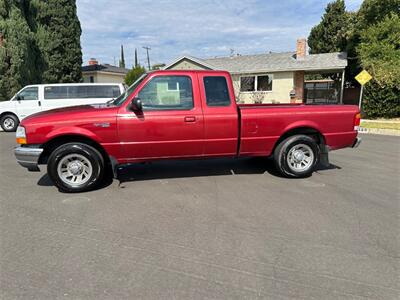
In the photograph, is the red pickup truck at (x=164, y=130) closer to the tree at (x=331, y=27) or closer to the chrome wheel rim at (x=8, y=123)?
the chrome wheel rim at (x=8, y=123)

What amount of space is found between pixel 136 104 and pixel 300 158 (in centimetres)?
319

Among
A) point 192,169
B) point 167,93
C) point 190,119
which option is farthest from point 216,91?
point 192,169

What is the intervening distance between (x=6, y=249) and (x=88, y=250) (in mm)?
882

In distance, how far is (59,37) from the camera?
2341 centimetres

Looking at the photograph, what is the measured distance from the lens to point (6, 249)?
3.13 meters

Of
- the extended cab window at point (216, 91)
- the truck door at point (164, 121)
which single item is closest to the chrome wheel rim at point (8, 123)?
the truck door at point (164, 121)

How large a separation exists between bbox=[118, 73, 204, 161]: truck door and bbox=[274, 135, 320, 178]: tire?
5.10 feet

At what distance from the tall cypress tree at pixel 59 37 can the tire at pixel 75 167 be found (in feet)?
63.0

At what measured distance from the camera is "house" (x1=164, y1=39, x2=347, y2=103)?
21.6 metres

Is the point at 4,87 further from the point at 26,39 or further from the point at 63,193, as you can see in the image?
the point at 63,193

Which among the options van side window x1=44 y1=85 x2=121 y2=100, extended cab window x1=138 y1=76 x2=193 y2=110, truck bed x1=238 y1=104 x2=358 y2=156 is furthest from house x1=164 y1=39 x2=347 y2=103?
extended cab window x1=138 y1=76 x2=193 y2=110

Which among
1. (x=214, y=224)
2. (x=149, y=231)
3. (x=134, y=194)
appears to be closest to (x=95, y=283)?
(x=149, y=231)

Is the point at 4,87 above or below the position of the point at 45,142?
above

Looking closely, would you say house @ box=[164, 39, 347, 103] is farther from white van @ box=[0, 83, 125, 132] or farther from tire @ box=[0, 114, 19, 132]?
tire @ box=[0, 114, 19, 132]
